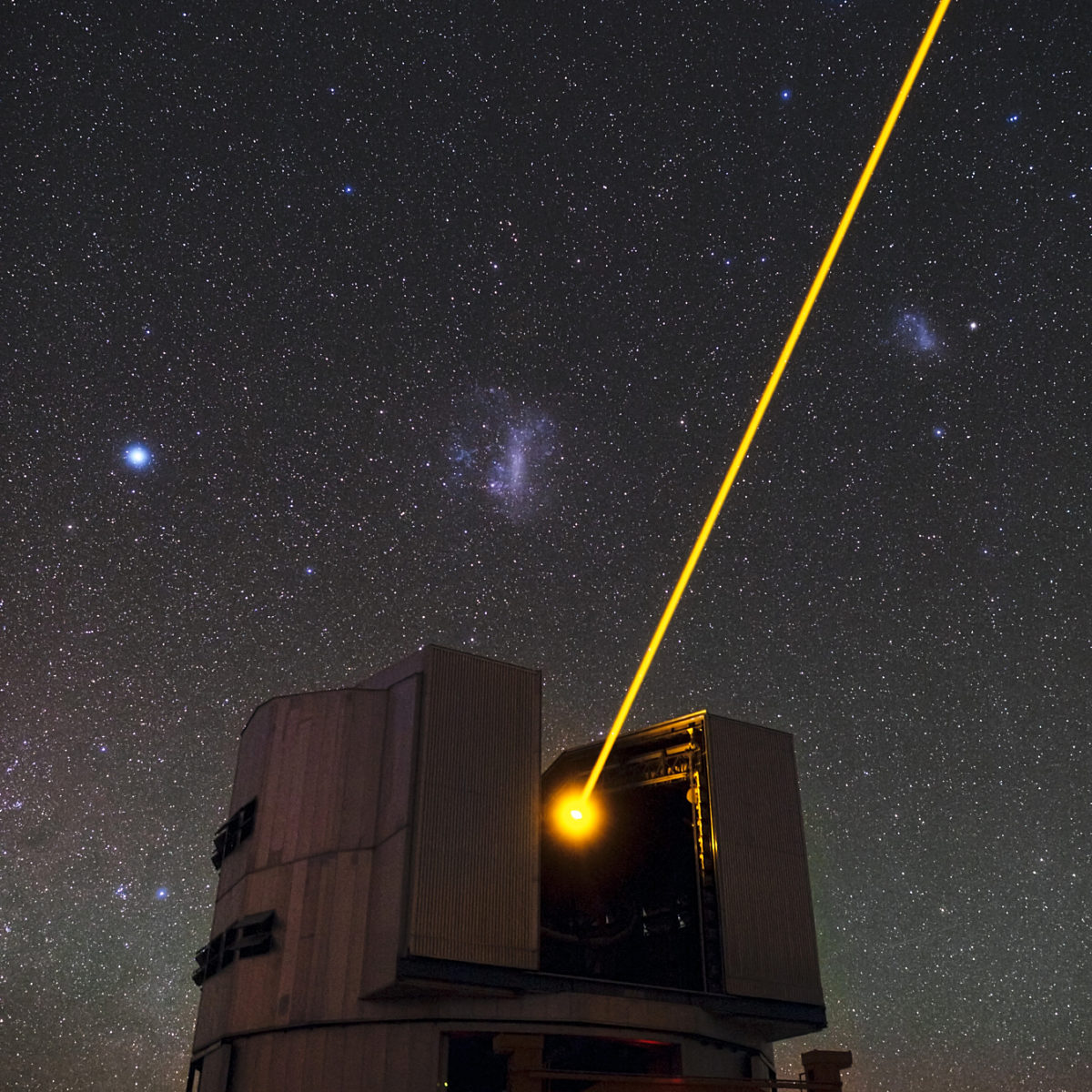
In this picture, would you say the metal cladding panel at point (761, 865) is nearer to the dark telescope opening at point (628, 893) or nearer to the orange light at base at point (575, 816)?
the dark telescope opening at point (628, 893)

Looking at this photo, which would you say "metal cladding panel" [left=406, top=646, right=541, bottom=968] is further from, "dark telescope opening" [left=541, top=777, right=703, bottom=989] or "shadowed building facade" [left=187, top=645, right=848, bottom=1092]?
"dark telescope opening" [left=541, top=777, right=703, bottom=989]

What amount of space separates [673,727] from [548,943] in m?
6.58

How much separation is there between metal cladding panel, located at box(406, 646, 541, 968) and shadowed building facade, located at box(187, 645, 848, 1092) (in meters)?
0.03

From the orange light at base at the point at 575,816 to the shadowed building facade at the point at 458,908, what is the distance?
2.21 m

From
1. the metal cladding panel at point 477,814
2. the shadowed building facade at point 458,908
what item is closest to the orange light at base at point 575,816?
the shadowed building facade at point 458,908

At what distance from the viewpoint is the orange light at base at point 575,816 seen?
87.4ft

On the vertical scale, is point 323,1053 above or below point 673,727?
below

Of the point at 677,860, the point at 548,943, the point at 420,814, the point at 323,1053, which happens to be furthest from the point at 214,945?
the point at 677,860

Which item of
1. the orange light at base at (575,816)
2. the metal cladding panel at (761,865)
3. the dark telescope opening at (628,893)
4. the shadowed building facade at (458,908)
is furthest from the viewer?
the orange light at base at (575,816)

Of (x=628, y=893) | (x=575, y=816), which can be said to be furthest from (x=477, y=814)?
(x=628, y=893)

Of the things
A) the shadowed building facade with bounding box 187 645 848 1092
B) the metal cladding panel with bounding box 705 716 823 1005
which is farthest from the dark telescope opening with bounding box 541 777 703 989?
the metal cladding panel with bounding box 705 716 823 1005

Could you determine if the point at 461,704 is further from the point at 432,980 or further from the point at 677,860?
the point at 677,860

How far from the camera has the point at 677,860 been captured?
25062 mm

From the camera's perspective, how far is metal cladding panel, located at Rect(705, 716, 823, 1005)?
21531 mm
